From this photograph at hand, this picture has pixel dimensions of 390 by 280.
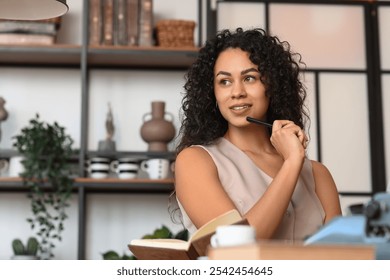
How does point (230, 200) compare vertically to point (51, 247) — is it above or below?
above

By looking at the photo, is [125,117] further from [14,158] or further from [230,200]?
[230,200]

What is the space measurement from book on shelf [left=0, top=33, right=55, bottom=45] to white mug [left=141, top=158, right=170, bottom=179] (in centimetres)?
80

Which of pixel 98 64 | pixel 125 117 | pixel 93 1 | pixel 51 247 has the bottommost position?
pixel 51 247

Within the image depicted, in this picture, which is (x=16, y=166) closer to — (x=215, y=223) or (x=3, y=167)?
(x=3, y=167)

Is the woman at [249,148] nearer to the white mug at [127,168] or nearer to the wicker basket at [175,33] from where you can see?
the white mug at [127,168]

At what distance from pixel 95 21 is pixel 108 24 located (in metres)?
0.07

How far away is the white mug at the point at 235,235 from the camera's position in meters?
1.14

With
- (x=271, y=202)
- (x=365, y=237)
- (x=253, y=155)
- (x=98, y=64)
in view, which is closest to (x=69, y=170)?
(x=98, y=64)

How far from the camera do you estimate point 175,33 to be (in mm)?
3988

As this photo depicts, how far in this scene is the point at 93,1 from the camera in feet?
13.2

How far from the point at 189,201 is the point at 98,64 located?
2407 mm

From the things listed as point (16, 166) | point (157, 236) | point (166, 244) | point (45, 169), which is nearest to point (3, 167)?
point (16, 166)

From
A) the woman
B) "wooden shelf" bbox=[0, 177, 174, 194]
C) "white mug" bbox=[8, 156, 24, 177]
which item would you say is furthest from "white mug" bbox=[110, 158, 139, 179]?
the woman

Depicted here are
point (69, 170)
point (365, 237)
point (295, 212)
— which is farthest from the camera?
point (69, 170)
